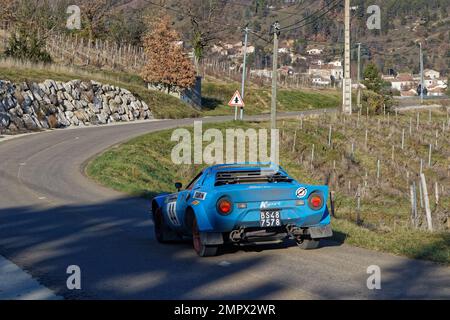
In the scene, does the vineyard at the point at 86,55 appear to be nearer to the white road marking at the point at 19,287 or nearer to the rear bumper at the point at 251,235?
the rear bumper at the point at 251,235

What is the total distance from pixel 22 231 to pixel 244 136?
2836 centimetres

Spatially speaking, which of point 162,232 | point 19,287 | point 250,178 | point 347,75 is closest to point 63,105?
point 347,75

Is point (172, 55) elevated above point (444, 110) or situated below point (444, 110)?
above

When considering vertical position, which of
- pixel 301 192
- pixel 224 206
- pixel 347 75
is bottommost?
pixel 224 206

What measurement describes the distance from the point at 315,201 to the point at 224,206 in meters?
1.49

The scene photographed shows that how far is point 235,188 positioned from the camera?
437 inches

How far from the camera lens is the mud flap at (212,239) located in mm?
10938

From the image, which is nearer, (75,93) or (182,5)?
(75,93)

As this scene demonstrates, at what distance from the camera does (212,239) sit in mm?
10961

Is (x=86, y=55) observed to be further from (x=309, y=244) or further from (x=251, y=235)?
(x=251, y=235)

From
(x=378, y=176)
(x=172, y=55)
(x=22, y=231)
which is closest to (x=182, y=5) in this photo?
(x=172, y=55)

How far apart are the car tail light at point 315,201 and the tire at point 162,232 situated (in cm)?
283
